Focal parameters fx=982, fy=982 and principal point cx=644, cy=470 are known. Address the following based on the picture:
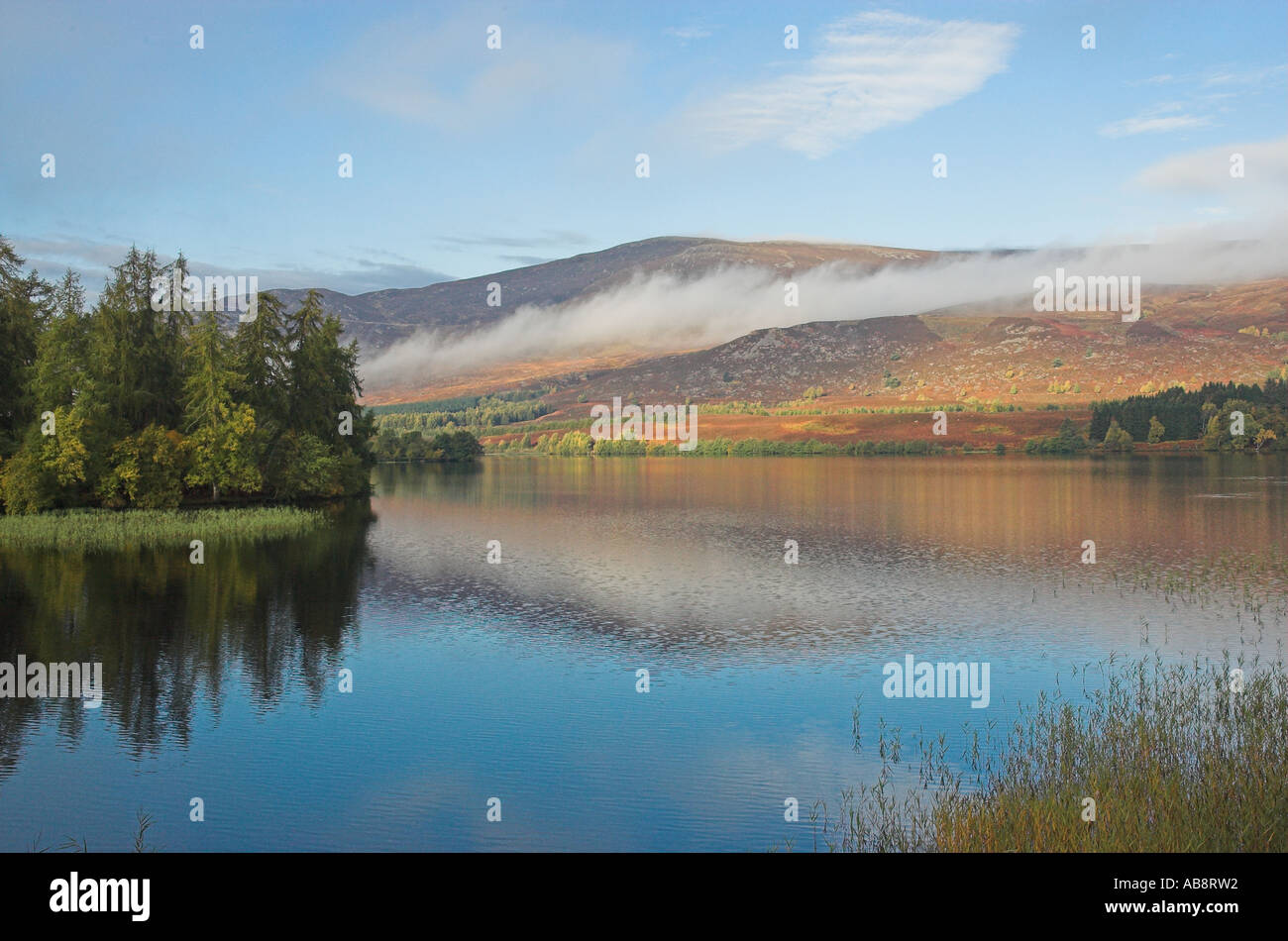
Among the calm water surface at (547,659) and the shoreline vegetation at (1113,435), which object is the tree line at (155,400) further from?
the shoreline vegetation at (1113,435)

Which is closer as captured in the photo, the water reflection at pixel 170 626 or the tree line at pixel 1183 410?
the water reflection at pixel 170 626

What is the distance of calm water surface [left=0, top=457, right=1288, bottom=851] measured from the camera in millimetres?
15398

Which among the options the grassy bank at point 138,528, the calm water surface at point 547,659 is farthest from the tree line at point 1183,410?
the grassy bank at point 138,528

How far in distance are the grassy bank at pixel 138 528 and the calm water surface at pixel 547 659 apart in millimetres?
3206

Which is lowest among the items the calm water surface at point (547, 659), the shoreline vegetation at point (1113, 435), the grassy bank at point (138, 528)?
the calm water surface at point (547, 659)

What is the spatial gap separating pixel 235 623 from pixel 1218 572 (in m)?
33.4

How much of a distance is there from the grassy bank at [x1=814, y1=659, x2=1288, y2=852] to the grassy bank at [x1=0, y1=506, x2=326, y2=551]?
40414 millimetres

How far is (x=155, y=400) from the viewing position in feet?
198

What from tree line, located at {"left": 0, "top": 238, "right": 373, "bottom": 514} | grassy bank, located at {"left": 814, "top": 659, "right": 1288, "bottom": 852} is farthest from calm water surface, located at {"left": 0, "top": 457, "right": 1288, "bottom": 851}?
tree line, located at {"left": 0, "top": 238, "right": 373, "bottom": 514}

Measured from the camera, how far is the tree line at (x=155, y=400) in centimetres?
5344

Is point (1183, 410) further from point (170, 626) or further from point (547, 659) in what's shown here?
point (170, 626)
